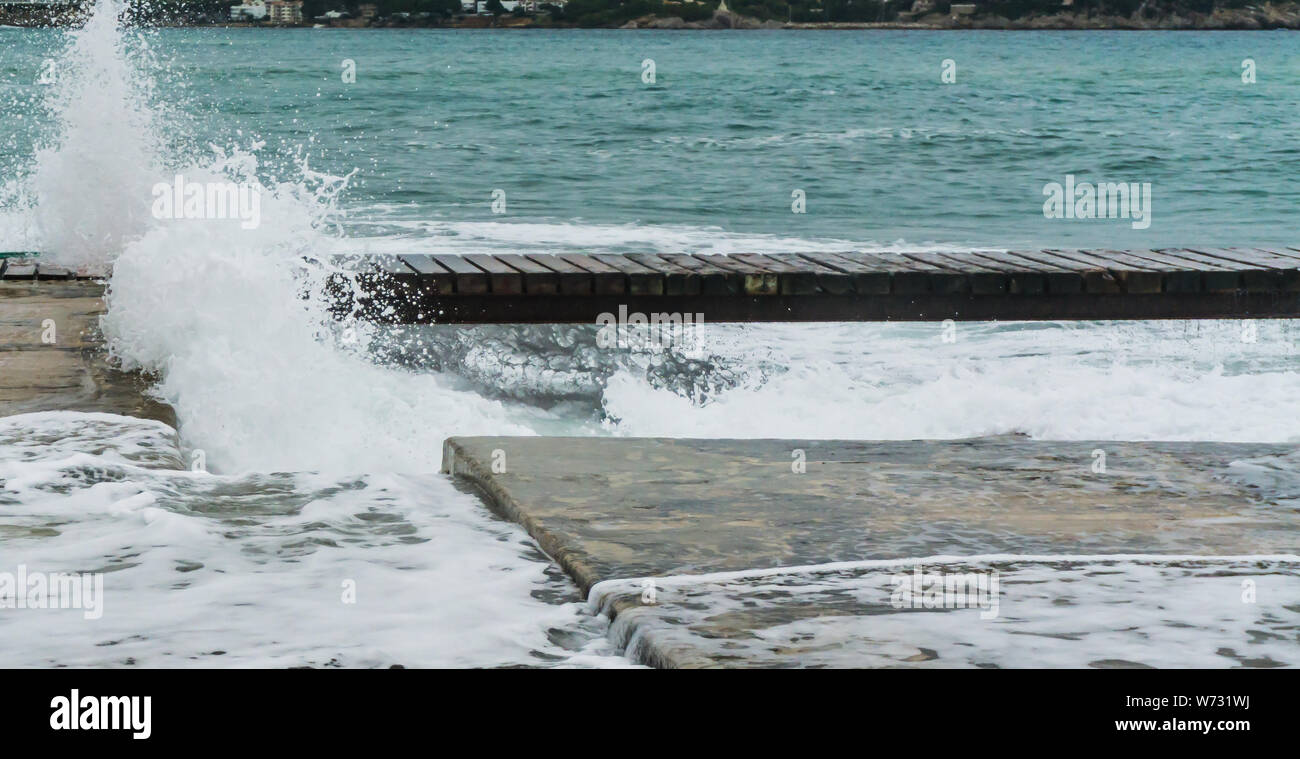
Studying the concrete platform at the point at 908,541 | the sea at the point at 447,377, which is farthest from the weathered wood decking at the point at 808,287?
the concrete platform at the point at 908,541

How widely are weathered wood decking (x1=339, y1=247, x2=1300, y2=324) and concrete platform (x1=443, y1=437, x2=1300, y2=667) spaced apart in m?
2.54

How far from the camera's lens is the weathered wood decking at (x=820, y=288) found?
237 inches

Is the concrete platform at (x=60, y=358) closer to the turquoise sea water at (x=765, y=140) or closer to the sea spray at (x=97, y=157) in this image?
the sea spray at (x=97, y=157)

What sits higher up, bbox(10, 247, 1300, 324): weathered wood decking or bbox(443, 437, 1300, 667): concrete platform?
bbox(10, 247, 1300, 324): weathered wood decking

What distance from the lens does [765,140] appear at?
91.7 ft

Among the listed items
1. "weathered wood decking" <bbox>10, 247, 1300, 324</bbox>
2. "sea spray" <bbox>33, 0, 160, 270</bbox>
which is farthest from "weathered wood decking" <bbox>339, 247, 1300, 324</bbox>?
"sea spray" <bbox>33, 0, 160, 270</bbox>

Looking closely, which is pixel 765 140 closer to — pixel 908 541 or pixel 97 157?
pixel 97 157

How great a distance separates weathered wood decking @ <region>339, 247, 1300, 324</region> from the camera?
237 inches

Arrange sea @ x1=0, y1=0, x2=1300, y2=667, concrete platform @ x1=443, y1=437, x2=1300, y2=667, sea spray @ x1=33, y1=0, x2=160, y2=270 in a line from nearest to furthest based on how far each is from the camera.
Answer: concrete platform @ x1=443, y1=437, x2=1300, y2=667, sea @ x1=0, y1=0, x2=1300, y2=667, sea spray @ x1=33, y1=0, x2=160, y2=270

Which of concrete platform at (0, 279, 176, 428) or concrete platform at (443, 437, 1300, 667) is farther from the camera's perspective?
concrete platform at (0, 279, 176, 428)

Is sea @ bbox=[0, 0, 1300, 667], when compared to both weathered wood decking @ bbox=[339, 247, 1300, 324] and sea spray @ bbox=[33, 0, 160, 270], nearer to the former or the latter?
sea spray @ bbox=[33, 0, 160, 270]

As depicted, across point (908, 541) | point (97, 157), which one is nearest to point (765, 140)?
point (97, 157)
